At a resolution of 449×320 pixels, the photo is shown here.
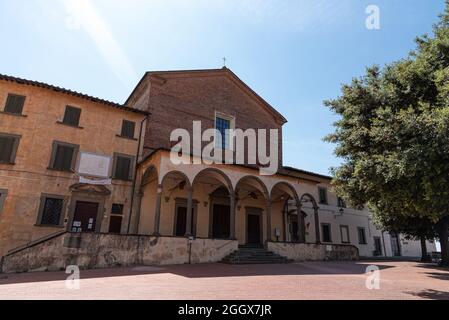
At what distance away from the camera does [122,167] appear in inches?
677

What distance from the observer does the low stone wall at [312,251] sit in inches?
669

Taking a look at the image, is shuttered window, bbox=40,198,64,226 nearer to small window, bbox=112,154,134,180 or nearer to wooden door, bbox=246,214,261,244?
small window, bbox=112,154,134,180

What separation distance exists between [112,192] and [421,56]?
15.8m

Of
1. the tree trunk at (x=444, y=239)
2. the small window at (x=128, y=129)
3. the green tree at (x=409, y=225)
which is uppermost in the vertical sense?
the small window at (x=128, y=129)

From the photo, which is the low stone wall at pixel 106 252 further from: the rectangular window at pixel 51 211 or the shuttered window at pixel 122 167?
the shuttered window at pixel 122 167

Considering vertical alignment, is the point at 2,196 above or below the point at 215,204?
below

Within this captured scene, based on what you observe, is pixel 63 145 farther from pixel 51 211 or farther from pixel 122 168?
pixel 51 211

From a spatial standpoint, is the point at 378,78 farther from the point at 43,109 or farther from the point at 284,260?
the point at 43,109

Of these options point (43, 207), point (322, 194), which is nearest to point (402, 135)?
point (43, 207)

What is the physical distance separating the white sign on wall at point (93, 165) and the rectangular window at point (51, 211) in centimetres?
187

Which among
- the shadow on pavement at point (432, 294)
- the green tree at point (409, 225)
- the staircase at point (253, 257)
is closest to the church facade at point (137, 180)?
the staircase at point (253, 257)

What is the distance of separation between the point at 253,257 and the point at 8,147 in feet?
46.8

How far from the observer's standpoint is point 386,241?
29797 mm
